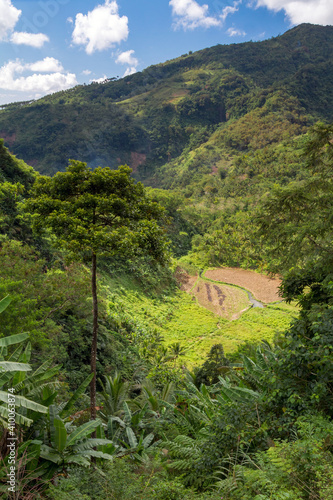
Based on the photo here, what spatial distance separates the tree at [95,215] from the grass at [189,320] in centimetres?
1221

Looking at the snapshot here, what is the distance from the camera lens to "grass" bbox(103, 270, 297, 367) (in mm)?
19891

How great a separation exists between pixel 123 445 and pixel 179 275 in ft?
95.1

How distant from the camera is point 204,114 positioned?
11344 cm

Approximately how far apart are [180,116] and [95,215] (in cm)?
11751

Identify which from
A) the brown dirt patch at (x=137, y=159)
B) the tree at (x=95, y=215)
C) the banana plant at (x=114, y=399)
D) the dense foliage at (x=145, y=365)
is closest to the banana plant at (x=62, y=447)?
the dense foliage at (x=145, y=365)

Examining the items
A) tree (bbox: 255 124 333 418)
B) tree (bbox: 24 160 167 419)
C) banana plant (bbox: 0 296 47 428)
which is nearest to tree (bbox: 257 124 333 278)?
tree (bbox: 255 124 333 418)

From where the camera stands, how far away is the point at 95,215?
260 inches

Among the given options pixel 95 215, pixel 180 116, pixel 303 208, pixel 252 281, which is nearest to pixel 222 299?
→ pixel 252 281

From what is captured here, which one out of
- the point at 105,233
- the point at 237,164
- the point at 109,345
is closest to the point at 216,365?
the point at 109,345

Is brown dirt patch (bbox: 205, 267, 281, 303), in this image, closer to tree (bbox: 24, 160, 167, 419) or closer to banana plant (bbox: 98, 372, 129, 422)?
banana plant (bbox: 98, 372, 129, 422)

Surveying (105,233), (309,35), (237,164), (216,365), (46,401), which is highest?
(309,35)

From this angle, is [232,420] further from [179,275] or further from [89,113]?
[89,113]

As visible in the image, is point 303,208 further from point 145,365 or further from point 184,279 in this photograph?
point 184,279

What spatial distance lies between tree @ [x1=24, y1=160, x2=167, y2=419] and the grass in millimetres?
12209
